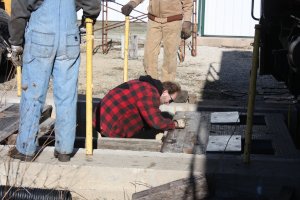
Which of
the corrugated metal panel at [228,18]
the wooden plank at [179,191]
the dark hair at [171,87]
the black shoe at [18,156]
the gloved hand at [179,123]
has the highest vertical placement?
the corrugated metal panel at [228,18]

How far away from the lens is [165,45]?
779 centimetres

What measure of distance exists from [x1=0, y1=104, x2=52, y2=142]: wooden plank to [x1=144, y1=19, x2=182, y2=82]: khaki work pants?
1851 millimetres

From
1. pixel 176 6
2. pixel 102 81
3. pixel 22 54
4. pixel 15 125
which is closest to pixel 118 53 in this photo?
pixel 102 81

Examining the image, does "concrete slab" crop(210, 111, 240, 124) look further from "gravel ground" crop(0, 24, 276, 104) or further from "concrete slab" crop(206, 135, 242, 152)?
"gravel ground" crop(0, 24, 276, 104)

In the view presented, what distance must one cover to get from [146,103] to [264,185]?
162cm

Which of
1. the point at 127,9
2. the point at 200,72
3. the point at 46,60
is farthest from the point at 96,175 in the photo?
the point at 200,72

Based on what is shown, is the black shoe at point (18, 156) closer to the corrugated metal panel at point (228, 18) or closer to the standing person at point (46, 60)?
the standing person at point (46, 60)

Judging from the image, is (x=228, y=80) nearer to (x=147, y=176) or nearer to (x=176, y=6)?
(x=176, y=6)

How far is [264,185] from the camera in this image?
418cm

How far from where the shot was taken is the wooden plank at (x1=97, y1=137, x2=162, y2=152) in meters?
5.31

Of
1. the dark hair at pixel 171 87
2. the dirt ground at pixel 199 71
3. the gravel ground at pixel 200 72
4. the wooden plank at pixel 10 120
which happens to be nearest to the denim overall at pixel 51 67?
the wooden plank at pixel 10 120

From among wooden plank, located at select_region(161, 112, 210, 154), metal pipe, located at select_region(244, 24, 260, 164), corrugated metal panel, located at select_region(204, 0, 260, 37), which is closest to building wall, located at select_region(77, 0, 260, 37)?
corrugated metal panel, located at select_region(204, 0, 260, 37)

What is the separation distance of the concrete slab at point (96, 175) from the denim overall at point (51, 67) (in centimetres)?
16

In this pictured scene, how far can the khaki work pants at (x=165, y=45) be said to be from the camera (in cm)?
770
